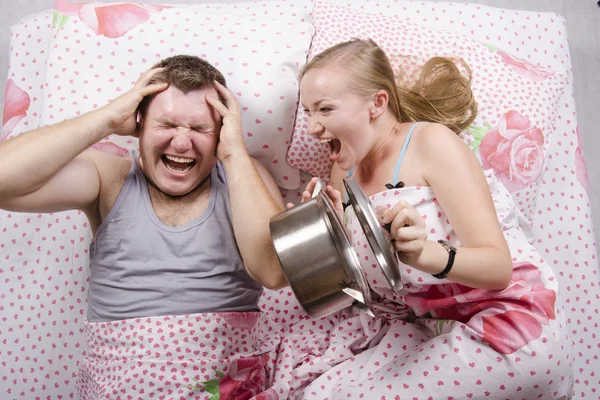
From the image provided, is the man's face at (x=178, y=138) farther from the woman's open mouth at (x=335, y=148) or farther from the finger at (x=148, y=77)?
the woman's open mouth at (x=335, y=148)

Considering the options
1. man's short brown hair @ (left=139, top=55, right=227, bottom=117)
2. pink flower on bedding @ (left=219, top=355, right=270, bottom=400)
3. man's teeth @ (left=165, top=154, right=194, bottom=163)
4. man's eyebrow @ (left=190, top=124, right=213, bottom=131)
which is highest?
man's short brown hair @ (left=139, top=55, right=227, bottom=117)

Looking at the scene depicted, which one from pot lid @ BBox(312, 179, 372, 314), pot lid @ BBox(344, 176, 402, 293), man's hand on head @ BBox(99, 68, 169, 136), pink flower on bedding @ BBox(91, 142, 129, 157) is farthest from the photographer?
pink flower on bedding @ BBox(91, 142, 129, 157)

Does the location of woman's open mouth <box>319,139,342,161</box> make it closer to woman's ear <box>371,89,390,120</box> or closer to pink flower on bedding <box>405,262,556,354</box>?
woman's ear <box>371,89,390,120</box>

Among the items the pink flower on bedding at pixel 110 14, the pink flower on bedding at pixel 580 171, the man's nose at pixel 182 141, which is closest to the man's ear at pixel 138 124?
the man's nose at pixel 182 141

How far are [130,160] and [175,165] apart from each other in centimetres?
14

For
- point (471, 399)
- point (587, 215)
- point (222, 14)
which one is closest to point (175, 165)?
point (222, 14)

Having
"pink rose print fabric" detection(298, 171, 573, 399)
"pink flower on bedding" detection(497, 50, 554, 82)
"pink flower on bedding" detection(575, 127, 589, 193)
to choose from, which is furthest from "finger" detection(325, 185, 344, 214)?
"pink flower on bedding" detection(575, 127, 589, 193)

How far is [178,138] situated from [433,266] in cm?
60

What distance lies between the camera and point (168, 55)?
1.59 metres

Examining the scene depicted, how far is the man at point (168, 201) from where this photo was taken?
1326 mm

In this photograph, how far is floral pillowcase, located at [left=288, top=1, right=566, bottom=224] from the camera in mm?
1577

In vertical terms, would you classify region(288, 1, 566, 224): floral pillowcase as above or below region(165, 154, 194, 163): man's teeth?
above

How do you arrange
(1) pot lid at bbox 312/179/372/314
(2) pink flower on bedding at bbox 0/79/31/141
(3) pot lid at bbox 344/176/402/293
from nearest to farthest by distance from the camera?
(3) pot lid at bbox 344/176/402/293, (1) pot lid at bbox 312/179/372/314, (2) pink flower on bedding at bbox 0/79/31/141

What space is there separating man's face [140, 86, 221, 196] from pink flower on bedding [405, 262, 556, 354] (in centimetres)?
58
